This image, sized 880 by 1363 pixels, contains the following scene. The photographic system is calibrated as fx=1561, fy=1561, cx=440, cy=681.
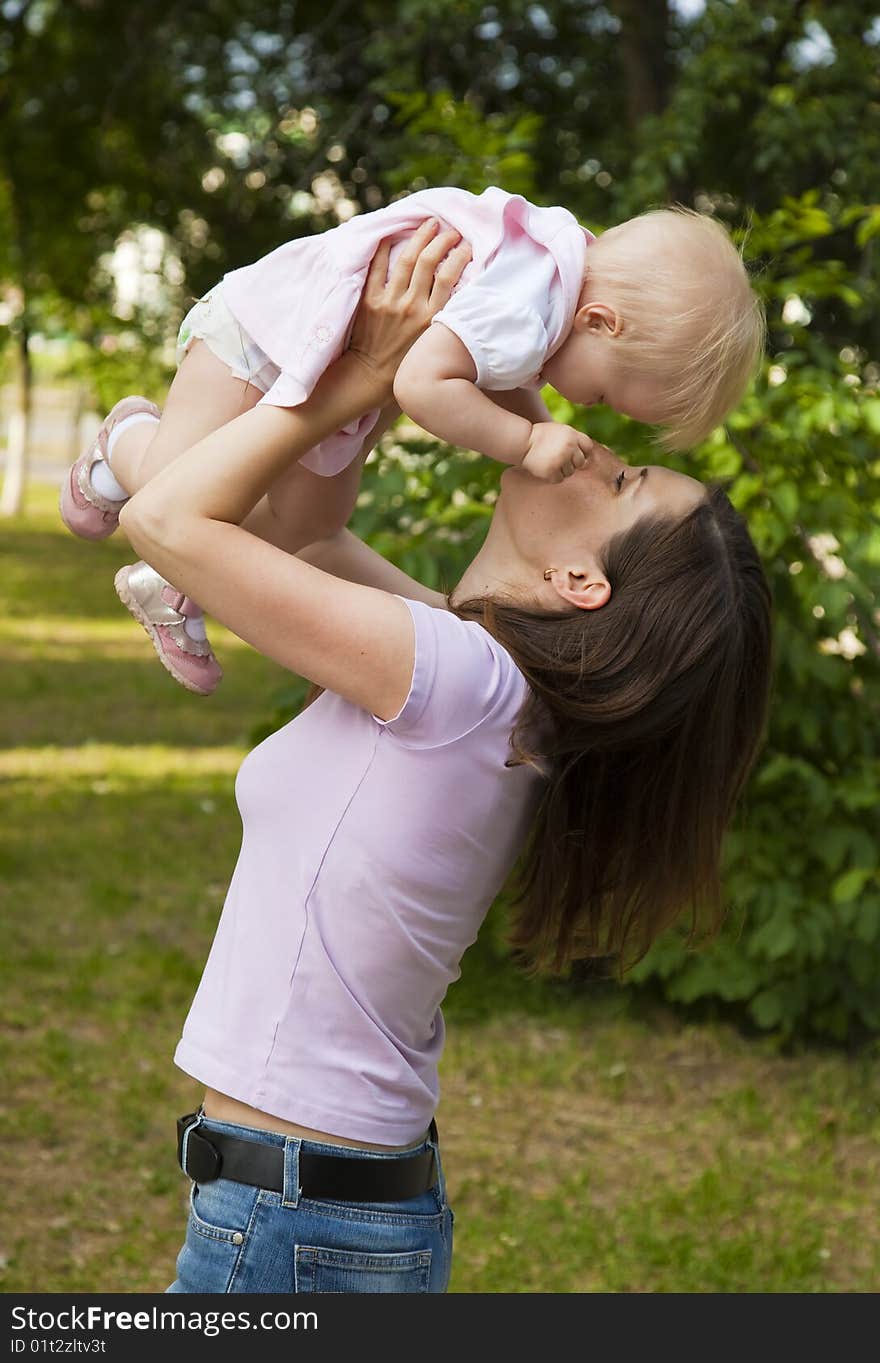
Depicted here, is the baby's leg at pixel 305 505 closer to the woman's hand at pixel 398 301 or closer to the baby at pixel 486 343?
the baby at pixel 486 343

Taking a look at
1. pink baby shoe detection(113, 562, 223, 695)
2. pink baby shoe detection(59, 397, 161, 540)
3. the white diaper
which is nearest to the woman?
the white diaper

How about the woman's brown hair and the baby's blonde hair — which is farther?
the baby's blonde hair

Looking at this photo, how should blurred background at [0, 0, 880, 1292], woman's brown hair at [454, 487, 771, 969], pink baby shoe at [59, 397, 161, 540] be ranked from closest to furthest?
1. woman's brown hair at [454, 487, 771, 969]
2. pink baby shoe at [59, 397, 161, 540]
3. blurred background at [0, 0, 880, 1292]

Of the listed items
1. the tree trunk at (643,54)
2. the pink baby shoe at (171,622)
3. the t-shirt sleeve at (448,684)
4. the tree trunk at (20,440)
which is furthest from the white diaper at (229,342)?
the tree trunk at (20,440)

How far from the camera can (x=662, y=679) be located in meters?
1.71

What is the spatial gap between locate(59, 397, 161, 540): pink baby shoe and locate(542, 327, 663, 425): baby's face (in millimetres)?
540

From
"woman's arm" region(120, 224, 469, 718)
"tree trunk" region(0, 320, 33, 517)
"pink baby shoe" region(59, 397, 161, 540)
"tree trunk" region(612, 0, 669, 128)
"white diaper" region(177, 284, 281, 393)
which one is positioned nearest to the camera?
"woman's arm" region(120, 224, 469, 718)

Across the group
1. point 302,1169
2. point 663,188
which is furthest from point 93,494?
point 663,188

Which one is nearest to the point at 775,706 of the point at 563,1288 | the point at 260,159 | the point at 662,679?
the point at 563,1288

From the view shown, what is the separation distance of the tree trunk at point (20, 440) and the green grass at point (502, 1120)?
12.2m

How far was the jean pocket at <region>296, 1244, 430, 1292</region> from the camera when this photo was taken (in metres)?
1.65

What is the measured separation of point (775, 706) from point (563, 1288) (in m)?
Result: 1.80

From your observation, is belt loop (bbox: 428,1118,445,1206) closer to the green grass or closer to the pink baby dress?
the pink baby dress

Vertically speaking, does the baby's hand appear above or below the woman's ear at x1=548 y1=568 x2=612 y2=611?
above
